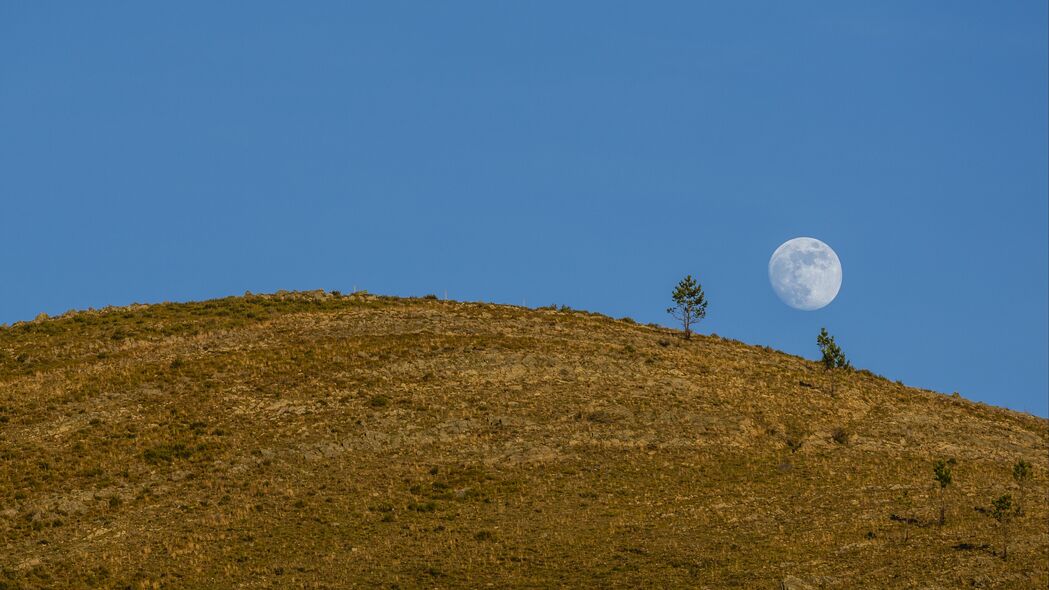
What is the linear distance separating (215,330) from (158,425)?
712 inches

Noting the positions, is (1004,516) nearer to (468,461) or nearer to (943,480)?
(943,480)

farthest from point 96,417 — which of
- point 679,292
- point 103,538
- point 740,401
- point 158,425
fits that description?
Result: point 679,292

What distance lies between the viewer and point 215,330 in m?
78.6

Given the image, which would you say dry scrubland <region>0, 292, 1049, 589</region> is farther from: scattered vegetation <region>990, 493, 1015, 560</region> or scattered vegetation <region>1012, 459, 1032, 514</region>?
scattered vegetation <region>1012, 459, 1032, 514</region>

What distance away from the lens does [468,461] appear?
5888 cm

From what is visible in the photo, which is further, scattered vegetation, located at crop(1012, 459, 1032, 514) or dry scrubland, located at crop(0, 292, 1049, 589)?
scattered vegetation, located at crop(1012, 459, 1032, 514)

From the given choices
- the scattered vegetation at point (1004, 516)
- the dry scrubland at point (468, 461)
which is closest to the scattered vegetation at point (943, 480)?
the dry scrubland at point (468, 461)

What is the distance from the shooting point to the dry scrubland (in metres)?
47.8

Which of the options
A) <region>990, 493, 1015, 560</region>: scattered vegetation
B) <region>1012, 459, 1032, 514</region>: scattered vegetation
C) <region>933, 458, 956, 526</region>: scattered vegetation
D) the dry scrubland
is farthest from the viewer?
<region>1012, 459, 1032, 514</region>: scattered vegetation

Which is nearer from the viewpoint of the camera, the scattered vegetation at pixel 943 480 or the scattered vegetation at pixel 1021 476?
the scattered vegetation at pixel 943 480

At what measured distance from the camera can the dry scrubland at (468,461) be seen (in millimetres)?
47750

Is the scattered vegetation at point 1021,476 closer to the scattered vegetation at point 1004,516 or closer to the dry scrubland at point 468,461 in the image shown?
the dry scrubland at point 468,461

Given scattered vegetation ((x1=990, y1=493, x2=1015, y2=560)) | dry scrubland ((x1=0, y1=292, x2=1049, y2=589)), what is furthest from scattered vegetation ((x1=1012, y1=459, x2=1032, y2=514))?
scattered vegetation ((x1=990, y1=493, x2=1015, y2=560))

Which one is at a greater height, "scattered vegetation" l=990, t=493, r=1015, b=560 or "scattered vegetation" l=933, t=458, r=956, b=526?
"scattered vegetation" l=933, t=458, r=956, b=526
